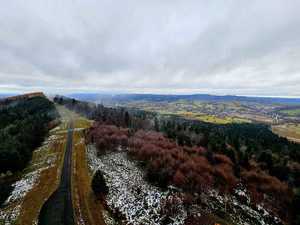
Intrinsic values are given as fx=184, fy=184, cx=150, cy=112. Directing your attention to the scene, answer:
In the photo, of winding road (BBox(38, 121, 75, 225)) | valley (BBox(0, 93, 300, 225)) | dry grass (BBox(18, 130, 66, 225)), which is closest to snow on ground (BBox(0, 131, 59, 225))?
valley (BBox(0, 93, 300, 225))

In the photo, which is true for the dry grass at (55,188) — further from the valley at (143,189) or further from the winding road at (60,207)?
the winding road at (60,207)

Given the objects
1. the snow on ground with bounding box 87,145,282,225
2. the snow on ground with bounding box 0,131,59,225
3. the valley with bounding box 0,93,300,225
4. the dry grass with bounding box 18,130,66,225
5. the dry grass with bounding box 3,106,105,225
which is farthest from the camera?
the snow on ground with bounding box 87,145,282,225

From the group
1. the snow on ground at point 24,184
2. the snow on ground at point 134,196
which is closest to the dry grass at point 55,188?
the snow on ground at point 24,184

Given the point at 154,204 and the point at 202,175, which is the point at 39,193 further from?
the point at 202,175

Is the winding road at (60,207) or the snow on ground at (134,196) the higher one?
the winding road at (60,207)

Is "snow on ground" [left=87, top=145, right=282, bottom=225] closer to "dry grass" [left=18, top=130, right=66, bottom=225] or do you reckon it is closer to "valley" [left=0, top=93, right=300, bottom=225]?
"valley" [left=0, top=93, right=300, bottom=225]

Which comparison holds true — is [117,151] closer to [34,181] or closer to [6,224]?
[34,181]

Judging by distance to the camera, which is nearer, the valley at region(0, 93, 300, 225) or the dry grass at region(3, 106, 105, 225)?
the dry grass at region(3, 106, 105, 225)
